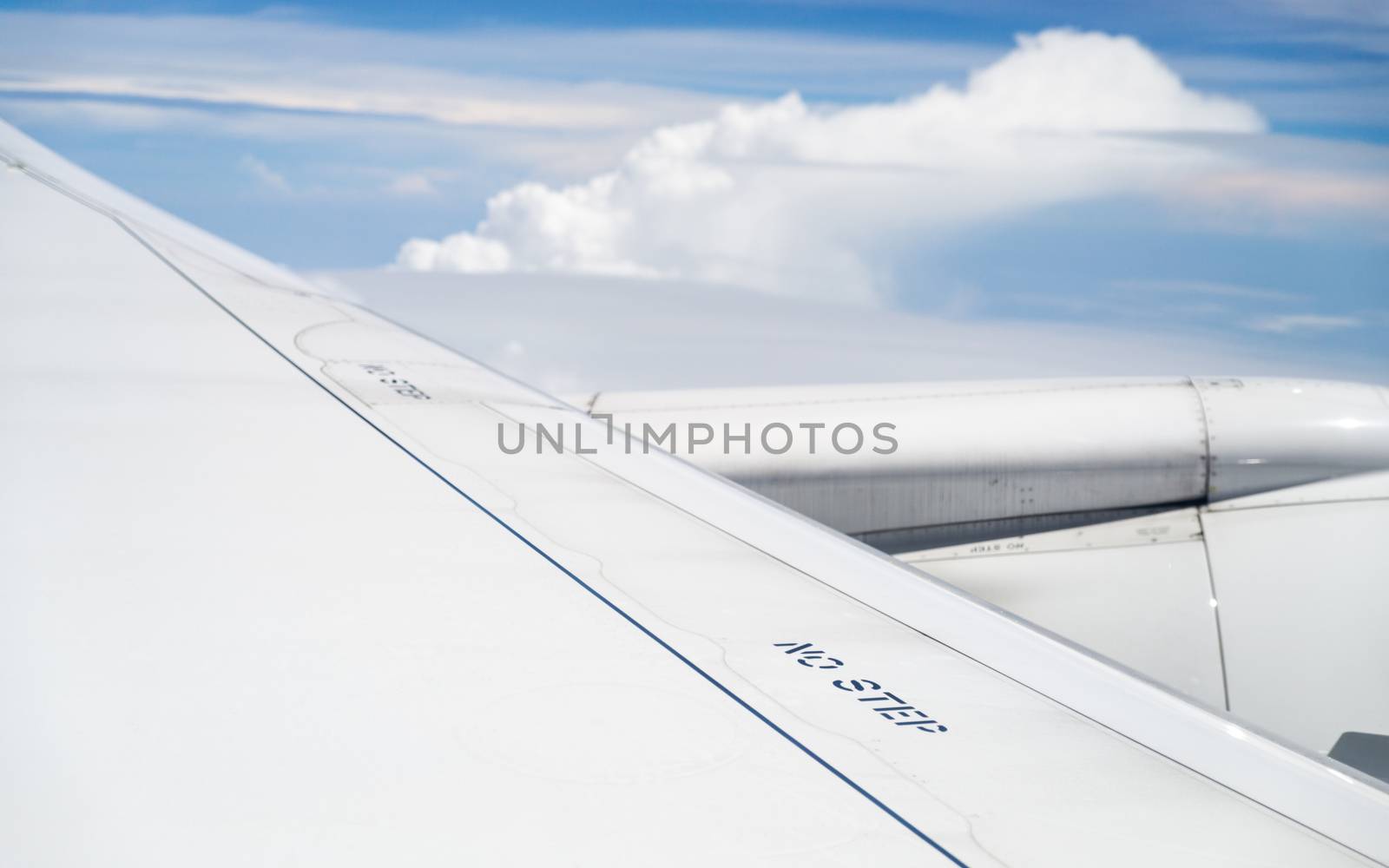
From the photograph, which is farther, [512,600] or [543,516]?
[543,516]

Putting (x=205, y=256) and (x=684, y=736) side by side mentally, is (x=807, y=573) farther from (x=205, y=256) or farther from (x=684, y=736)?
(x=205, y=256)

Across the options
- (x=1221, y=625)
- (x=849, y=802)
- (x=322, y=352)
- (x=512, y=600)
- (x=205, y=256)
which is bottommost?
(x=1221, y=625)

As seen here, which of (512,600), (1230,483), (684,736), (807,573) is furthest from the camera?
(1230,483)

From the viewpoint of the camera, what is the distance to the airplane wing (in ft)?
3.12

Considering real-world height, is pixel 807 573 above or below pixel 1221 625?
above

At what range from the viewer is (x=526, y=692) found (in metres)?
1.22

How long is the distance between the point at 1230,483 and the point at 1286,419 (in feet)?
1.13

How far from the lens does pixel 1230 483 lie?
427 centimetres

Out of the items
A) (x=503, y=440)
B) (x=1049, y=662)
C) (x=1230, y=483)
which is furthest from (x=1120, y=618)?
(x=1049, y=662)

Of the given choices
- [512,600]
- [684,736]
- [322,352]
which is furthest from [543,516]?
[322,352]

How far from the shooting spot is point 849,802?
101 cm

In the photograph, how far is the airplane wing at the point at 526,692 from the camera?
3.12ft

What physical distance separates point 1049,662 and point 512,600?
721 millimetres

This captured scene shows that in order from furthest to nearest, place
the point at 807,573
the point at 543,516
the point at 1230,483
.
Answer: the point at 1230,483, the point at 543,516, the point at 807,573
